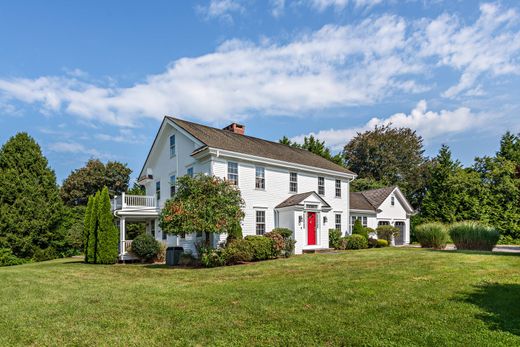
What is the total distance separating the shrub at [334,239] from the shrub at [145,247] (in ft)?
35.0

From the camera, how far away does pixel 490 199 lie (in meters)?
28.8

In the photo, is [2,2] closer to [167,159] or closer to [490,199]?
[167,159]

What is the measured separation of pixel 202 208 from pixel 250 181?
505cm

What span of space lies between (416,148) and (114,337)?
154 feet

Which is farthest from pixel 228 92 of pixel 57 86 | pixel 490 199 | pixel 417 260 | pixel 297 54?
pixel 490 199

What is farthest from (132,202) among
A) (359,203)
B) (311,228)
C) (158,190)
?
(359,203)

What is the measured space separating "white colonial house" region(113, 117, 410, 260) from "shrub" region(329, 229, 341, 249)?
588mm

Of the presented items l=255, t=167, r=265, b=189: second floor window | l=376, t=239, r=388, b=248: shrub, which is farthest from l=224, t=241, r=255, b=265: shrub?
l=376, t=239, r=388, b=248: shrub

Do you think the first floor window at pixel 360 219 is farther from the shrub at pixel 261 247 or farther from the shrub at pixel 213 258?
the shrub at pixel 213 258

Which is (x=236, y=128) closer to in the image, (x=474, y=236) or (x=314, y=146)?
(x=474, y=236)

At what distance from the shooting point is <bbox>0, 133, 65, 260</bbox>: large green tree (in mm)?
22078

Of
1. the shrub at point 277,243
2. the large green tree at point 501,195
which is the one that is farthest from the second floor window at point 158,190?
the large green tree at point 501,195

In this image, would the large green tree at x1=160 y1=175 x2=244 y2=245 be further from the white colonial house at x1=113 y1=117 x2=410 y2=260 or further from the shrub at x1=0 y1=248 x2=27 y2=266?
the shrub at x1=0 y1=248 x2=27 y2=266

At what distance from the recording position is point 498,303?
6.39m
